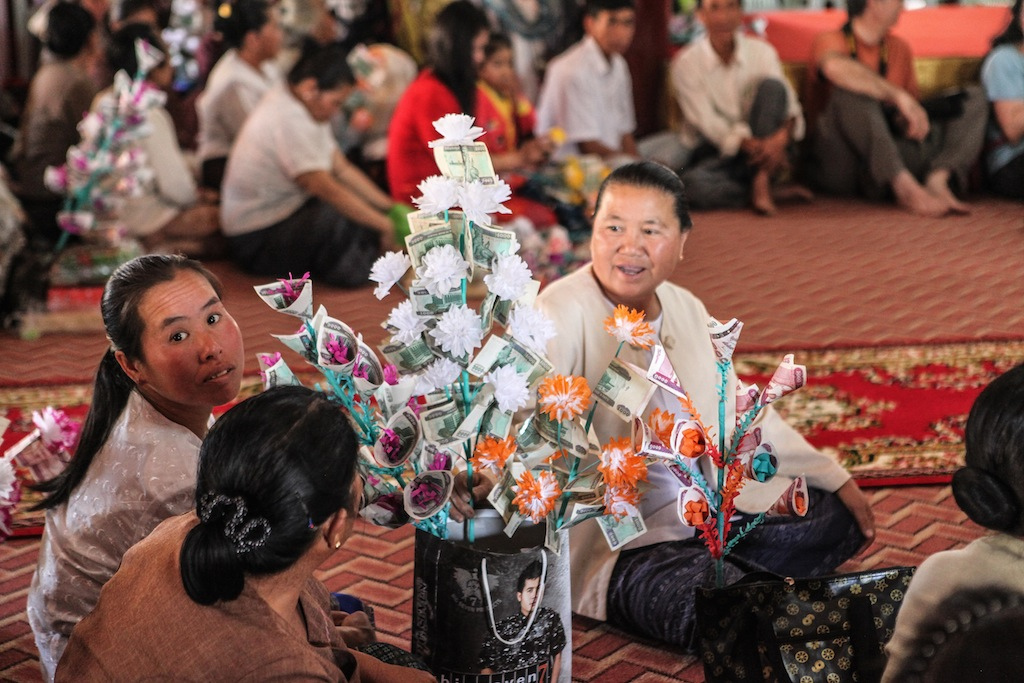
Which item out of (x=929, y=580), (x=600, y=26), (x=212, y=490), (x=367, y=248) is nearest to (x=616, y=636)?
(x=929, y=580)

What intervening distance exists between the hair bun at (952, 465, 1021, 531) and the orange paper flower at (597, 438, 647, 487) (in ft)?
1.82

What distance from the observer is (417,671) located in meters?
2.00

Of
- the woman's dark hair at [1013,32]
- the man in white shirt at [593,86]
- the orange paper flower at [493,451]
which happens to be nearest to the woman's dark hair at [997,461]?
the orange paper flower at [493,451]

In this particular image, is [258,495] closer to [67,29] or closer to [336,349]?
[336,349]

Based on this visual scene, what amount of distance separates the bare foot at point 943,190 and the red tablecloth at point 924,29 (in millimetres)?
1177

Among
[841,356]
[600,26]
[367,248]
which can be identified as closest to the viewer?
[841,356]

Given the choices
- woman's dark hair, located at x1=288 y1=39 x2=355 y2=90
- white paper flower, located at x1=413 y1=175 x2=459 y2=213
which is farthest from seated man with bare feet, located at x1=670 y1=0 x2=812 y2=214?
white paper flower, located at x1=413 y1=175 x2=459 y2=213

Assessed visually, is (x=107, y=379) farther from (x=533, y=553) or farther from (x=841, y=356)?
(x=841, y=356)

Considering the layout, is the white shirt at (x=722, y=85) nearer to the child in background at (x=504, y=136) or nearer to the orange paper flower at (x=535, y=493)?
the child in background at (x=504, y=136)

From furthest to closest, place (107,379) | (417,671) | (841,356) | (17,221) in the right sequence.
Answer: (17,221) < (841,356) < (107,379) < (417,671)

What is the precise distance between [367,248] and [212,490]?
411 centimetres

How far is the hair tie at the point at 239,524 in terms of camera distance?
163cm

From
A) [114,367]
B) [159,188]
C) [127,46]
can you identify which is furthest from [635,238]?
[127,46]

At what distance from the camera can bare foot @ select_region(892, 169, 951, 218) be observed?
6.86 metres
